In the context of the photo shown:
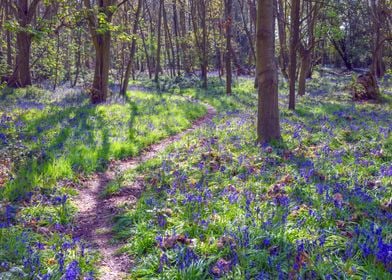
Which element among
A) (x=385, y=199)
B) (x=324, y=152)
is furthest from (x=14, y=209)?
(x=324, y=152)

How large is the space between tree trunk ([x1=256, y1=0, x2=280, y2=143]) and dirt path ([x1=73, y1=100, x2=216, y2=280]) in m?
3.14

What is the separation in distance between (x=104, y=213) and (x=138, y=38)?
16621 mm

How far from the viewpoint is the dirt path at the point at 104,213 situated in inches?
192

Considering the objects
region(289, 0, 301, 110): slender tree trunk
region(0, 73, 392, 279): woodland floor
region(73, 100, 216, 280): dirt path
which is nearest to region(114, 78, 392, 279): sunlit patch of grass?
region(0, 73, 392, 279): woodland floor

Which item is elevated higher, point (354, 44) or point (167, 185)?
point (354, 44)

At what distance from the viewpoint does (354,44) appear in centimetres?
4603

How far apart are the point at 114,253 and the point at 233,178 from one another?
9.51 feet

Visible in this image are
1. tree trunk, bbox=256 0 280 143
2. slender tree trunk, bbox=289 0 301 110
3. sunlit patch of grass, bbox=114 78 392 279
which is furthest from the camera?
slender tree trunk, bbox=289 0 301 110

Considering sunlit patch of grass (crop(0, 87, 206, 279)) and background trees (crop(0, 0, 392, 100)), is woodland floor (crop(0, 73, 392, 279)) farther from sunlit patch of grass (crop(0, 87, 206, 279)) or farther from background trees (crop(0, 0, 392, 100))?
background trees (crop(0, 0, 392, 100))

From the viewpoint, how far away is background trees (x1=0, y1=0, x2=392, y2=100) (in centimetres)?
1544

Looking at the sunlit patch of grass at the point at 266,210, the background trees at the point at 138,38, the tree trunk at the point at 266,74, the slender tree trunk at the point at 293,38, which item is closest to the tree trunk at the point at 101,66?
the background trees at the point at 138,38

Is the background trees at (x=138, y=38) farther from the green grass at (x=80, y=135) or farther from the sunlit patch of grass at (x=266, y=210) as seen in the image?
the sunlit patch of grass at (x=266, y=210)

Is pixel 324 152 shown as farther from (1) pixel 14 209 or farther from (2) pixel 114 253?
(1) pixel 14 209

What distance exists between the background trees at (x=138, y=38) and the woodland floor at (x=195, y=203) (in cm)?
419
